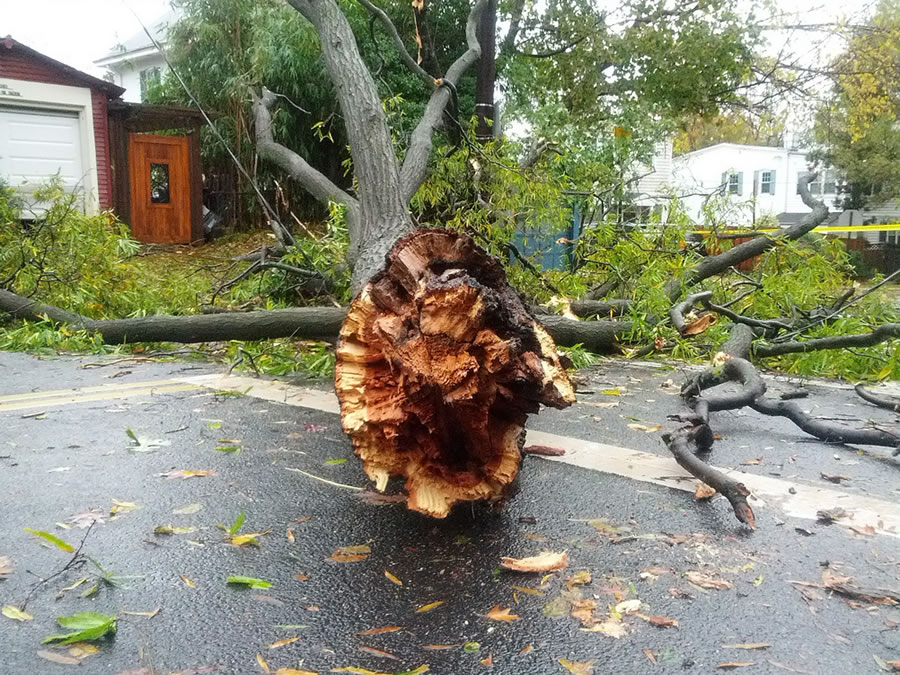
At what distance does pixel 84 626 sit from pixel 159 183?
1787 centimetres

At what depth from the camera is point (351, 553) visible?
6.24ft

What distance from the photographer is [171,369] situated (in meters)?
4.69

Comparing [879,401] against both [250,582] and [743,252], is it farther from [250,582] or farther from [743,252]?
[250,582]

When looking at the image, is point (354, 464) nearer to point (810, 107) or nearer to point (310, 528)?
point (310, 528)

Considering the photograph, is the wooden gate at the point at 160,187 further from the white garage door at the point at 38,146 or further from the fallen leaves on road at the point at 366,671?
the fallen leaves on road at the point at 366,671

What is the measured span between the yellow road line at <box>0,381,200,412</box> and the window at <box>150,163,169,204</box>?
48.7 ft

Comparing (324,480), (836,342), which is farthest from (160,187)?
(324,480)

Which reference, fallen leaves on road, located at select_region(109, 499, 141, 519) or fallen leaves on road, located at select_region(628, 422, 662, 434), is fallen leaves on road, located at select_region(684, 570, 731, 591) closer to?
fallen leaves on road, located at select_region(628, 422, 662, 434)

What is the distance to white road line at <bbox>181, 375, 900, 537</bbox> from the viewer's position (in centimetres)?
216

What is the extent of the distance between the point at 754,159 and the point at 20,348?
43.6 m

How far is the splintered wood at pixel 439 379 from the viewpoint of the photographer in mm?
2002

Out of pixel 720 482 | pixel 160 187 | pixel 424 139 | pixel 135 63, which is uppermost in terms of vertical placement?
pixel 135 63

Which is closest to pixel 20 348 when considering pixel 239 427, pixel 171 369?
pixel 171 369

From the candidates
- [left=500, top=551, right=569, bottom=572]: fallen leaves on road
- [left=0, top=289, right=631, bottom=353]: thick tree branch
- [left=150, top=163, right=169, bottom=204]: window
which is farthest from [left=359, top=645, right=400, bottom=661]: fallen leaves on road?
[left=150, top=163, right=169, bottom=204]: window
